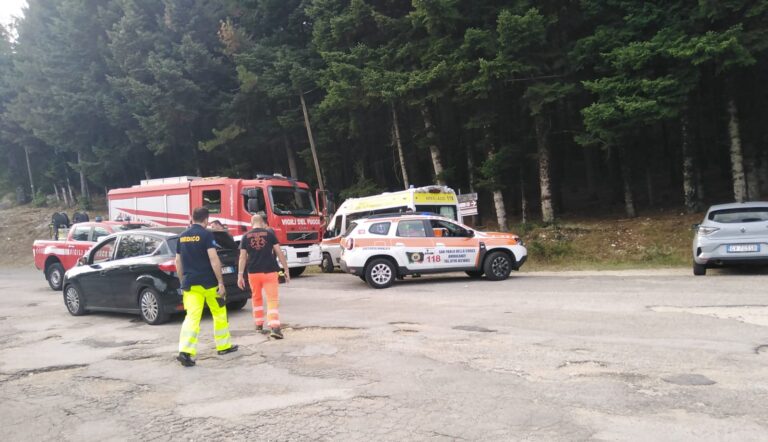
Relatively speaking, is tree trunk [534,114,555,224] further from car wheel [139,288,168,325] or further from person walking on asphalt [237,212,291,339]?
car wheel [139,288,168,325]

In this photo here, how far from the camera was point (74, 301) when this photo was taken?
10.8 m

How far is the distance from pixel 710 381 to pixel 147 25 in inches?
1430

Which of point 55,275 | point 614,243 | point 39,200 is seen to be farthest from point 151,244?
point 39,200

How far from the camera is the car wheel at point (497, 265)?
13469mm

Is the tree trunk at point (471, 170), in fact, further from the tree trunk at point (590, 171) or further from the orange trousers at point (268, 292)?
the orange trousers at point (268, 292)

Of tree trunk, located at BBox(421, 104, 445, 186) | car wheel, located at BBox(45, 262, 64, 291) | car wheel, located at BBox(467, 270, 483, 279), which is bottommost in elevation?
car wheel, located at BBox(467, 270, 483, 279)

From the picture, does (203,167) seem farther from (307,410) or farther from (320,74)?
(307,410)

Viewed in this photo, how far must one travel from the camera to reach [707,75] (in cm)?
2045

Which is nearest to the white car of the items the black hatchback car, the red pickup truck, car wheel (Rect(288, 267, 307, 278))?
the black hatchback car

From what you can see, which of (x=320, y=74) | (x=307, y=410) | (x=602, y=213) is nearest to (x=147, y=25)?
(x=320, y=74)

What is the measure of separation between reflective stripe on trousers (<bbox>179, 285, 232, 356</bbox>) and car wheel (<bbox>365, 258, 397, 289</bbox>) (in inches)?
258

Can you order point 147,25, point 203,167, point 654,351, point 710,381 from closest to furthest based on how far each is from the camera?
point 710,381 < point 654,351 < point 147,25 < point 203,167

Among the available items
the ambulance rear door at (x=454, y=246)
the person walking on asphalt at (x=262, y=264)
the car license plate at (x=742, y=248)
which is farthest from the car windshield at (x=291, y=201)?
the car license plate at (x=742, y=248)

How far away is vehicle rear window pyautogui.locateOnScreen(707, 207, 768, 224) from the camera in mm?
11547
